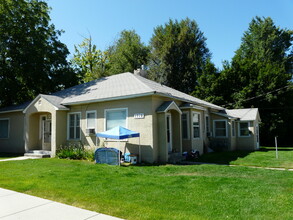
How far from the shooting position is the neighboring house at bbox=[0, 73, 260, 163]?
12.0 m

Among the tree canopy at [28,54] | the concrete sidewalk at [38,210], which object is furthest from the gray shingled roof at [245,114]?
the tree canopy at [28,54]

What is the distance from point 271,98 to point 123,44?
24499 mm

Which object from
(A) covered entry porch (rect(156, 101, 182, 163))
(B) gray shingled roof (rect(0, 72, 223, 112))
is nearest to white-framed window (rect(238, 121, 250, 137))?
(B) gray shingled roof (rect(0, 72, 223, 112))

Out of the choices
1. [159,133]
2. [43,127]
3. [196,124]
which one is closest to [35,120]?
[43,127]

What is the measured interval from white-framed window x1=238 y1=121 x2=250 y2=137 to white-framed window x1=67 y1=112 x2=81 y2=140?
1345cm

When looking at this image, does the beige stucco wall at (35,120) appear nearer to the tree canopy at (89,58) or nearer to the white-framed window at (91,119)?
the white-framed window at (91,119)

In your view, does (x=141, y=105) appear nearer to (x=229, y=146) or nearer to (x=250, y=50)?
(x=229, y=146)

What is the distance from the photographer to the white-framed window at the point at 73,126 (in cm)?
1511

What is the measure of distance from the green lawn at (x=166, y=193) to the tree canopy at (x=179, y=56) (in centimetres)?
2380

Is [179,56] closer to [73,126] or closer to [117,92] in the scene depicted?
[117,92]

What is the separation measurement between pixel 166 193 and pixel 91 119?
9424 mm

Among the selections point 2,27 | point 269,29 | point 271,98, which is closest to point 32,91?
point 2,27

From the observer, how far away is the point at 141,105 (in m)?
12.1

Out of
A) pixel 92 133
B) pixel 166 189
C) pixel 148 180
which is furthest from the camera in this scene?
pixel 92 133
